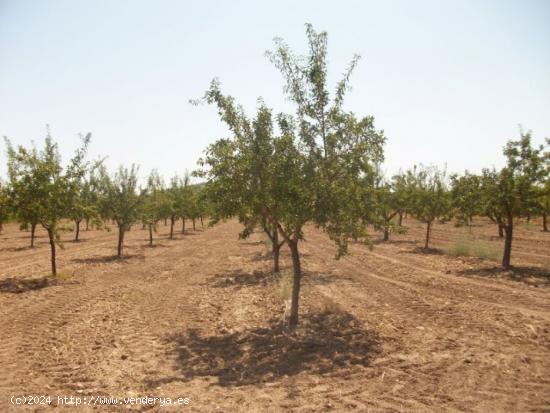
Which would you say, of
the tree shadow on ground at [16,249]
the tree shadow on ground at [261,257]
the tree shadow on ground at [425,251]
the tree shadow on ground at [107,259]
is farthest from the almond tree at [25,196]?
the tree shadow on ground at [425,251]

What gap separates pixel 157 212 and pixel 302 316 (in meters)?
28.4

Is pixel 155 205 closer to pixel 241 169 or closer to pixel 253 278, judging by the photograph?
pixel 253 278

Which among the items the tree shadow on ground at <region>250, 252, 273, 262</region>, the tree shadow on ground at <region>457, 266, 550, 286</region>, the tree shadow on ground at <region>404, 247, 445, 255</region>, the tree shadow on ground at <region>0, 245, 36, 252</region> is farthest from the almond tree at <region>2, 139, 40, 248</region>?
the tree shadow on ground at <region>404, 247, 445, 255</region>

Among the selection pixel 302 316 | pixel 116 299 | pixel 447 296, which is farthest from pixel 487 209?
pixel 116 299

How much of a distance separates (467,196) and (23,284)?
22768mm

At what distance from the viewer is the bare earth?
7504 millimetres

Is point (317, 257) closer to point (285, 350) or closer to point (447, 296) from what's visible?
point (447, 296)

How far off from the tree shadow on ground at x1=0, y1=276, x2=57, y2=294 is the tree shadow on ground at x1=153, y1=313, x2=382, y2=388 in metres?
9.17

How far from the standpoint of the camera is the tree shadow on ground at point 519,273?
57.9ft

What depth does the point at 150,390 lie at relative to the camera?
7.69 metres

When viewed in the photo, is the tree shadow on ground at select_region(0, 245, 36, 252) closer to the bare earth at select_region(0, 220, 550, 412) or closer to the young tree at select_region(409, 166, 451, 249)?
the bare earth at select_region(0, 220, 550, 412)

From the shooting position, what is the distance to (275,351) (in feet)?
32.1

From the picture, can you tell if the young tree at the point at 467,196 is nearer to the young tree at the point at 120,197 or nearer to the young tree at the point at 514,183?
the young tree at the point at 514,183

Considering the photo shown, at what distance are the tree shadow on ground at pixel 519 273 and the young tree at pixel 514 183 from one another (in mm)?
758
